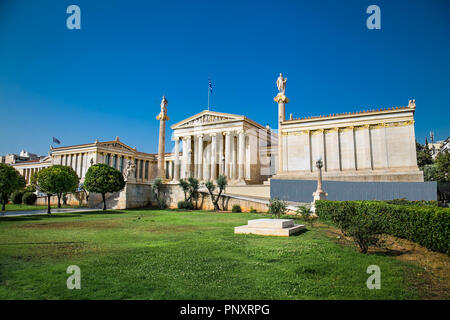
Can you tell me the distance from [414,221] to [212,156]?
4036 cm

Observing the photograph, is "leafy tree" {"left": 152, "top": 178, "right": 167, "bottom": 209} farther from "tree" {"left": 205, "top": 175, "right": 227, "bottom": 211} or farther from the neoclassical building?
the neoclassical building

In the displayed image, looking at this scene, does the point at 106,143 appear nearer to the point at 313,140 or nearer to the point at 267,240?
the point at 313,140

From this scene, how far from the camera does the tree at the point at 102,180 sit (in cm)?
3075

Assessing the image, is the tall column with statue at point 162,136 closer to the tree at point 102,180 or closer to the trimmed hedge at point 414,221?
the tree at point 102,180

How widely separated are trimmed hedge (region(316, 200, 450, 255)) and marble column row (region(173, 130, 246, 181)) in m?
30.8

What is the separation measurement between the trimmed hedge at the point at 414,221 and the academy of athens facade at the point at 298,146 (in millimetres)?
25203

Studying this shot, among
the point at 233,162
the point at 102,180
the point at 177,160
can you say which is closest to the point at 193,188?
the point at 102,180

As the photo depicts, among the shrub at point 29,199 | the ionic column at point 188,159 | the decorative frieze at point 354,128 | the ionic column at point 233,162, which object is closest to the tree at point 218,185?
the ionic column at point 233,162

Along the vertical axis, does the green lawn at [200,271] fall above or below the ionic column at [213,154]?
below

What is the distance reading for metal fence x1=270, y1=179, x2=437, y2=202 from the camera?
27.4 metres

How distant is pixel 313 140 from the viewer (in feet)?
132

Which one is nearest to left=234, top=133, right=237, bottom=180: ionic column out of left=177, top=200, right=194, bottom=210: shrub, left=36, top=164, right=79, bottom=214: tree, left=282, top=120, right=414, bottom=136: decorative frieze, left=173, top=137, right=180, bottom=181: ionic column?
left=282, top=120, right=414, bottom=136: decorative frieze

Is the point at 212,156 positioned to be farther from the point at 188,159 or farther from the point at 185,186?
the point at 185,186
